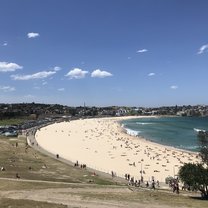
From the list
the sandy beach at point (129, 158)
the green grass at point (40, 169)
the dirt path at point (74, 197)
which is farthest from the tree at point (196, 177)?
the sandy beach at point (129, 158)

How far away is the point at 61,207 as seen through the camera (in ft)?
97.0

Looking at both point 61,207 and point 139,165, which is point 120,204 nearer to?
point 61,207

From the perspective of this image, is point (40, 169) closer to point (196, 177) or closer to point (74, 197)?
point (74, 197)

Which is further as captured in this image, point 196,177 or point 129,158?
point 129,158

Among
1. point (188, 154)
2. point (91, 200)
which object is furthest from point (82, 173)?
point (188, 154)

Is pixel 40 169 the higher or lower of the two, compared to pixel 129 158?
higher

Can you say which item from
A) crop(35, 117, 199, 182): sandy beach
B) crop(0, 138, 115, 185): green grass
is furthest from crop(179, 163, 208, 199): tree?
crop(35, 117, 199, 182): sandy beach

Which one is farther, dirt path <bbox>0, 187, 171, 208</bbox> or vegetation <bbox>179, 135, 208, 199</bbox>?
vegetation <bbox>179, 135, 208, 199</bbox>

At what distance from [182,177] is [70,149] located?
194ft

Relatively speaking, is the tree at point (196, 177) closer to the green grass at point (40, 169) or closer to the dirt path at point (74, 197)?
the dirt path at point (74, 197)

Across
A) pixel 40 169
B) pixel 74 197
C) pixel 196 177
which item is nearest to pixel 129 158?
pixel 40 169

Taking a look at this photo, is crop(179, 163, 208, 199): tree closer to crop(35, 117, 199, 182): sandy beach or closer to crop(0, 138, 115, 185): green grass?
crop(0, 138, 115, 185): green grass

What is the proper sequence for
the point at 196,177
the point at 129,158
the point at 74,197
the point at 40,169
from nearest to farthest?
the point at 74,197, the point at 196,177, the point at 40,169, the point at 129,158

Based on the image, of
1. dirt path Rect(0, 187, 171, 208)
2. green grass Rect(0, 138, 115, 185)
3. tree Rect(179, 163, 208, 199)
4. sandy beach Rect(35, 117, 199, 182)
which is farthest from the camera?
sandy beach Rect(35, 117, 199, 182)
